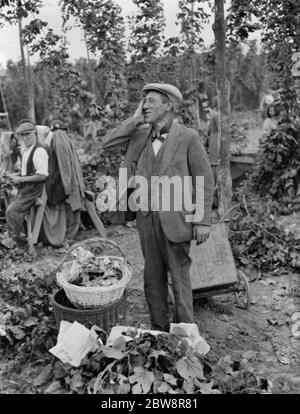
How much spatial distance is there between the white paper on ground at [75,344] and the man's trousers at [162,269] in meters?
0.66

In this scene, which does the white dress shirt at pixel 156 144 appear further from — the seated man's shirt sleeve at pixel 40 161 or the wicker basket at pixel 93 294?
the seated man's shirt sleeve at pixel 40 161

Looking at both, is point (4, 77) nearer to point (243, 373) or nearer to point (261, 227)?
point (261, 227)

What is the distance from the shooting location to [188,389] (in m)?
2.55

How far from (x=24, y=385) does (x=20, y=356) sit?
12.1 inches

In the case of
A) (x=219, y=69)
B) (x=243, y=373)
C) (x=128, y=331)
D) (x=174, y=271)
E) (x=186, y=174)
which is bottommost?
(x=243, y=373)

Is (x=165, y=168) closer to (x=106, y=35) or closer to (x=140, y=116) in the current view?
(x=140, y=116)

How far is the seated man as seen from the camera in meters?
5.38

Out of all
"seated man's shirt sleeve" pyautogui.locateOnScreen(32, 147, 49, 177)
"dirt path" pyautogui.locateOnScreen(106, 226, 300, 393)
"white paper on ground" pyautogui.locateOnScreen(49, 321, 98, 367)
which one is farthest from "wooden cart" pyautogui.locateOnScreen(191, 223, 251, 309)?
"seated man's shirt sleeve" pyautogui.locateOnScreen(32, 147, 49, 177)

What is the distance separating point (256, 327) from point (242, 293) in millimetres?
447

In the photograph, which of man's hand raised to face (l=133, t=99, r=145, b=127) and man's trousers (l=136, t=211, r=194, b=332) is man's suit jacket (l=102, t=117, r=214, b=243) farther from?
man's hand raised to face (l=133, t=99, r=145, b=127)

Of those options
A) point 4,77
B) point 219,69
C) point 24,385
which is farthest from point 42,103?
point 24,385

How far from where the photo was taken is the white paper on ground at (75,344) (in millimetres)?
2838

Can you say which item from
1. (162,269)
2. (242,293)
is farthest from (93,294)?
(242,293)

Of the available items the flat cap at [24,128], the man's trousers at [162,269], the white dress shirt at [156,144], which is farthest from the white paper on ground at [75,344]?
the flat cap at [24,128]
